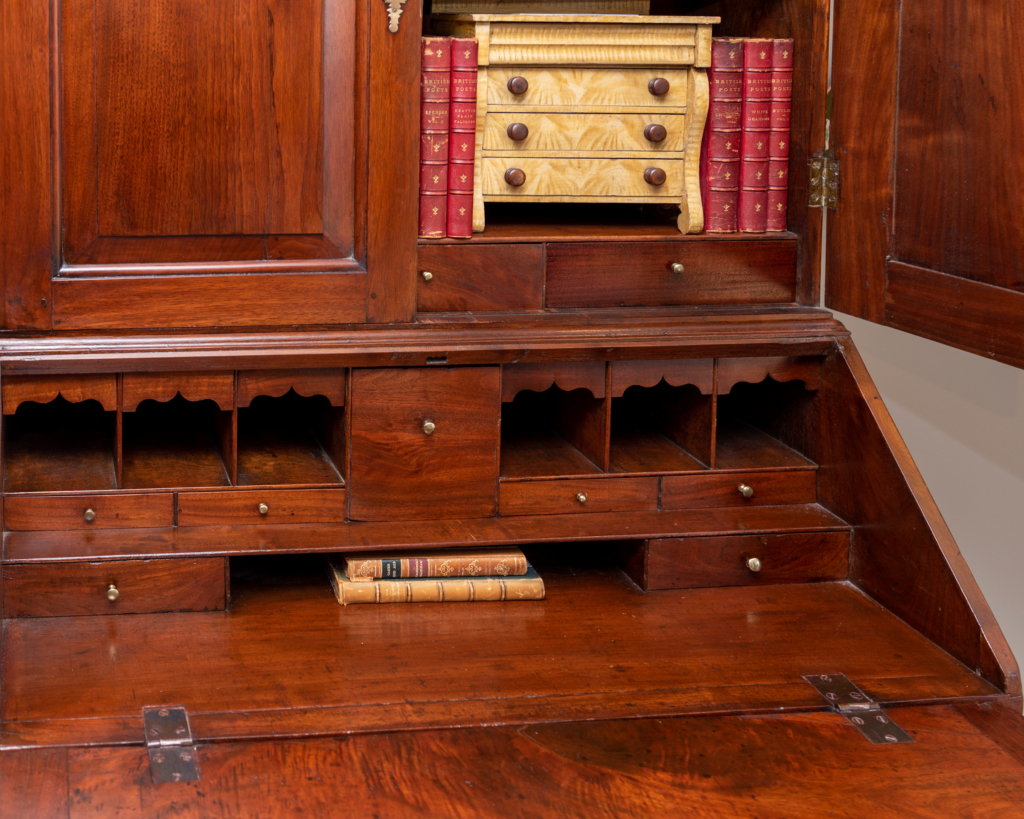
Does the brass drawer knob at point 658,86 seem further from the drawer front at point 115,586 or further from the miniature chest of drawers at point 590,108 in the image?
the drawer front at point 115,586

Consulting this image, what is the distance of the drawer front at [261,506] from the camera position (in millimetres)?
1998

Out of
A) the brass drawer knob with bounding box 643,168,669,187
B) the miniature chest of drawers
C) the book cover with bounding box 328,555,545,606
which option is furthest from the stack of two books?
the brass drawer knob with bounding box 643,168,669,187

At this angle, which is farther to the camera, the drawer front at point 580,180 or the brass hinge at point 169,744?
the drawer front at point 580,180

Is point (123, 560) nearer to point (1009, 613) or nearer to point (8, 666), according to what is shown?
point (8, 666)

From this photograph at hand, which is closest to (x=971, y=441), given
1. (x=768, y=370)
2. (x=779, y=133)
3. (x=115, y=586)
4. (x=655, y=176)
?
(x=768, y=370)

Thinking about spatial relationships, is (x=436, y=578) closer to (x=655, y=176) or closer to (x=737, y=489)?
(x=737, y=489)

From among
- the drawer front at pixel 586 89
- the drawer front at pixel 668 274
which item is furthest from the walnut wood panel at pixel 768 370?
the drawer front at pixel 586 89

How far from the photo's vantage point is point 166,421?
2.37 m

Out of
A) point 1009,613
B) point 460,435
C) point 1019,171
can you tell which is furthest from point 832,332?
point 1009,613

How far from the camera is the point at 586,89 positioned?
212cm

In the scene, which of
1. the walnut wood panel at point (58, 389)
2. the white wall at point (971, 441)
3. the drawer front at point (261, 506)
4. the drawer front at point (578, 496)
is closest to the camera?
the walnut wood panel at point (58, 389)

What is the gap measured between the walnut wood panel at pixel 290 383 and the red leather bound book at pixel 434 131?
0.96 ft

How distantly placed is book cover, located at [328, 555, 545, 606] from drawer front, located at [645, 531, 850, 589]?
0.22 m

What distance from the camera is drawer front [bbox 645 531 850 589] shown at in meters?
2.10
